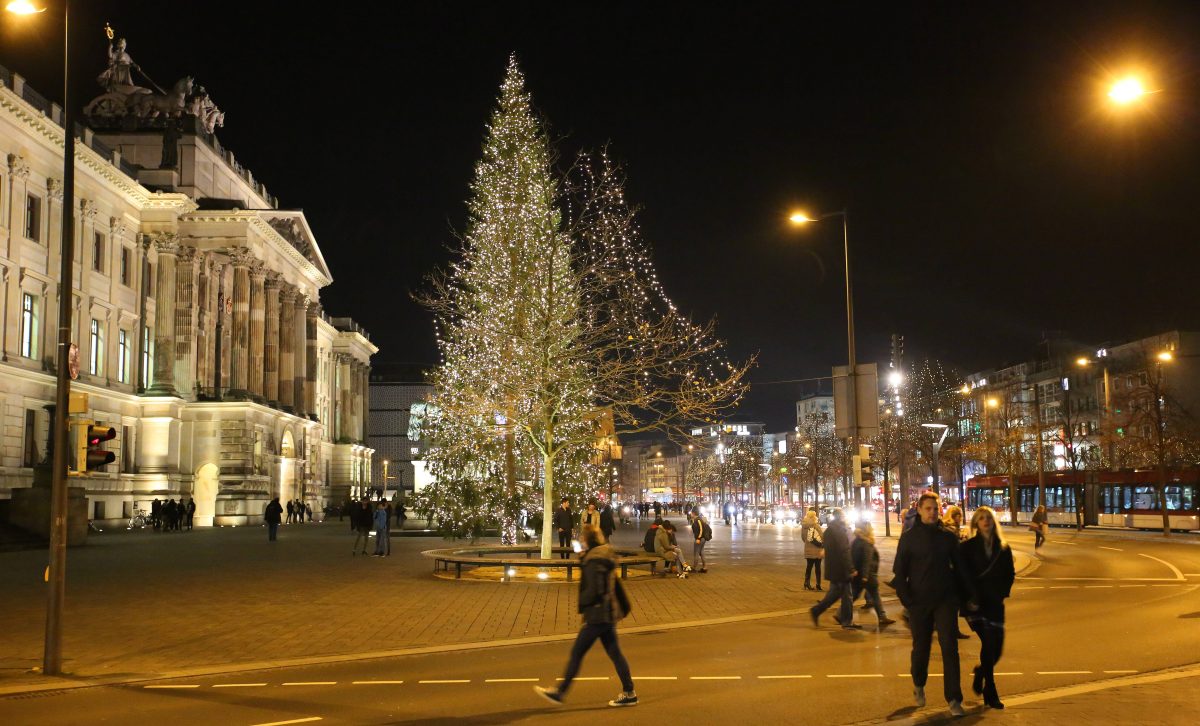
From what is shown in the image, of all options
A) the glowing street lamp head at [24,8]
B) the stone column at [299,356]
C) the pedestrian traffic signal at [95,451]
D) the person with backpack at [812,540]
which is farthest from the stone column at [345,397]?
the glowing street lamp head at [24,8]

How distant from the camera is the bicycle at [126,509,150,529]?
6022 cm

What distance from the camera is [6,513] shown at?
38.8m

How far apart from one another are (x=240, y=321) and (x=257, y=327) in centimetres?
284

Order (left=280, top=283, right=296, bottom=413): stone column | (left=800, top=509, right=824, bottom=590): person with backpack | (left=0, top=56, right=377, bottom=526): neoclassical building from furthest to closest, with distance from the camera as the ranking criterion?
(left=280, top=283, right=296, bottom=413): stone column → (left=0, top=56, right=377, bottom=526): neoclassical building → (left=800, top=509, right=824, bottom=590): person with backpack

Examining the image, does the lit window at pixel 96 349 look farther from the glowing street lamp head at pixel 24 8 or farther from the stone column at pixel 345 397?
the stone column at pixel 345 397

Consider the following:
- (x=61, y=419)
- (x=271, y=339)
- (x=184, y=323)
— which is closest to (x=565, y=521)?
(x=61, y=419)

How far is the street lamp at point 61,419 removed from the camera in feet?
41.8

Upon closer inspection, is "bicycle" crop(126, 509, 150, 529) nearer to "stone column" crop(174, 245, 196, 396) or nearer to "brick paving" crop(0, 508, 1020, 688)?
"stone column" crop(174, 245, 196, 396)

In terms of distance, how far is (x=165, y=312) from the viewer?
66.0 metres

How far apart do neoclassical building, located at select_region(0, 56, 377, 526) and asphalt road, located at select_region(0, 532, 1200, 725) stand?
1559 inches

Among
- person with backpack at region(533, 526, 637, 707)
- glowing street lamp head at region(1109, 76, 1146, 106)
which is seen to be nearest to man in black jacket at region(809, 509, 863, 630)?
person with backpack at region(533, 526, 637, 707)

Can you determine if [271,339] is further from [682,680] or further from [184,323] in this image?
[682,680]

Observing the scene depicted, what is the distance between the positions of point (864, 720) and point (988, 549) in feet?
6.46

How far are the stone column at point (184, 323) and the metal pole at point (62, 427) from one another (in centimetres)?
5525
